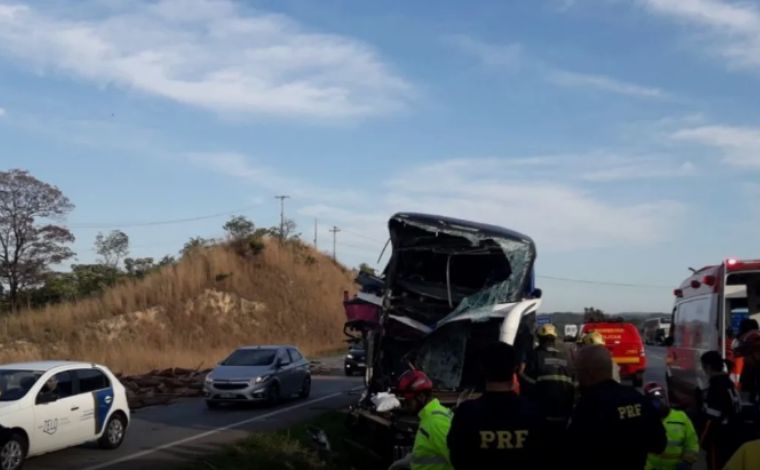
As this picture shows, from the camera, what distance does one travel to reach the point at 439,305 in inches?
515

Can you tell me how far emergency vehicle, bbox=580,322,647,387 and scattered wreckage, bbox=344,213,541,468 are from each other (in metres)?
13.4

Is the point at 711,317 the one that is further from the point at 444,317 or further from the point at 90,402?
the point at 90,402

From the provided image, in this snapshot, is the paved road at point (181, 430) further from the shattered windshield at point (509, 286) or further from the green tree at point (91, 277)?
the green tree at point (91, 277)

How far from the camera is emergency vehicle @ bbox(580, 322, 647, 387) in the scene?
25719 mm

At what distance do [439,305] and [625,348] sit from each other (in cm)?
1436

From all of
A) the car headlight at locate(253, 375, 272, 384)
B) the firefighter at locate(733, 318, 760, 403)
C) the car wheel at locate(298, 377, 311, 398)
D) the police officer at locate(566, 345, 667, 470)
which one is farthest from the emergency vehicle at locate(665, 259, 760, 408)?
the car wheel at locate(298, 377, 311, 398)

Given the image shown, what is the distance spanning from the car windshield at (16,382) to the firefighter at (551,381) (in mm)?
8018

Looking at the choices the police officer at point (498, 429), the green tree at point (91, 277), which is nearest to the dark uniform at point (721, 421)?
the police officer at point (498, 429)

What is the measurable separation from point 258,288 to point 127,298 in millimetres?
10997

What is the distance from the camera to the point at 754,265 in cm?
1248

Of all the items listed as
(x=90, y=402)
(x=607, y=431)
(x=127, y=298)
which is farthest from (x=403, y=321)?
(x=127, y=298)

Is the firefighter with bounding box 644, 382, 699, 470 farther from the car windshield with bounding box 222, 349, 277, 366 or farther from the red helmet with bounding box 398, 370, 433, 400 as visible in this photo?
the car windshield with bounding box 222, 349, 277, 366

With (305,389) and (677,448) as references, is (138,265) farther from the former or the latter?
(677,448)

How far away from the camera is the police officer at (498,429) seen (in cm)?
446
